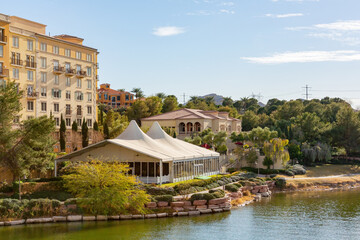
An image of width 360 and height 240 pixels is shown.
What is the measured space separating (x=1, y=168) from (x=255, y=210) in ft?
67.3

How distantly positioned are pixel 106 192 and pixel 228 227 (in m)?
8.52

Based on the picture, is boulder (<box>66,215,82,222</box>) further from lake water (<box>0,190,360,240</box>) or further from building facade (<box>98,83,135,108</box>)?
building facade (<box>98,83,135,108</box>)

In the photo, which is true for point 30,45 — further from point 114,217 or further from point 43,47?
point 114,217

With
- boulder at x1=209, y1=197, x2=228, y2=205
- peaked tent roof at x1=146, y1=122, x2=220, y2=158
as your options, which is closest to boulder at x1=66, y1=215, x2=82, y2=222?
boulder at x1=209, y1=197, x2=228, y2=205

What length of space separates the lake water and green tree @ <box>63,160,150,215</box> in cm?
126

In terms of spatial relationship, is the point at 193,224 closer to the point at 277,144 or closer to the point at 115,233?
the point at 115,233

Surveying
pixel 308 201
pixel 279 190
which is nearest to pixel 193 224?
pixel 308 201

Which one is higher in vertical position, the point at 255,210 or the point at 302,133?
the point at 302,133

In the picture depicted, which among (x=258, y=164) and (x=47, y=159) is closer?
(x=47, y=159)

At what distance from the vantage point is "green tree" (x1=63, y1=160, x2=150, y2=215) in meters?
29.6

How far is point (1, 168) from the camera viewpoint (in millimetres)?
33688

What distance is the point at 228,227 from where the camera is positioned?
1122 inches

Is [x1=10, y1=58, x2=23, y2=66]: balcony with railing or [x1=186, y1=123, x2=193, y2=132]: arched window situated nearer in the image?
[x1=10, y1=58, x2=23, y2=66]: balcony with railing

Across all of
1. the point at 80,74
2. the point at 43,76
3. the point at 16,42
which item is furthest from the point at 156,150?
the point at 80,74
